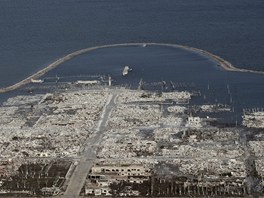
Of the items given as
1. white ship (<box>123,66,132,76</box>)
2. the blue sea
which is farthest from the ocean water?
white ship (<box>123,66,132,76</box>)

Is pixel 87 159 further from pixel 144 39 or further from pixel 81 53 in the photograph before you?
pixel 144 39

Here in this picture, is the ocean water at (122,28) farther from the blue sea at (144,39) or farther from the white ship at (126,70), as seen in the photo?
the white ship at (126,70)

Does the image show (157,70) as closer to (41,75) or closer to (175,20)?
(41,75)

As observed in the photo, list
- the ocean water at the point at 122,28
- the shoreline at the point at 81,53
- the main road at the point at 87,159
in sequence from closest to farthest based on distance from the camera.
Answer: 1. the main road at the point at 87,159
2. the shoreline at the point at 81,53
3. the ocean water at the point at 122,28

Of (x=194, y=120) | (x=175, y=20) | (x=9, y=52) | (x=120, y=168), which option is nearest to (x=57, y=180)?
(x=120, y=168)

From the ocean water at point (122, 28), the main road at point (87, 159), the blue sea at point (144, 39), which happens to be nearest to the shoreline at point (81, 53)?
the blue sea at point (144, 39)

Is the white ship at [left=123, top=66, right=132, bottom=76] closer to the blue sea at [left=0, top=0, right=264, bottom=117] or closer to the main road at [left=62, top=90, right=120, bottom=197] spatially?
the blue sea at [left=0, top=0, right=264, bottom=117]
